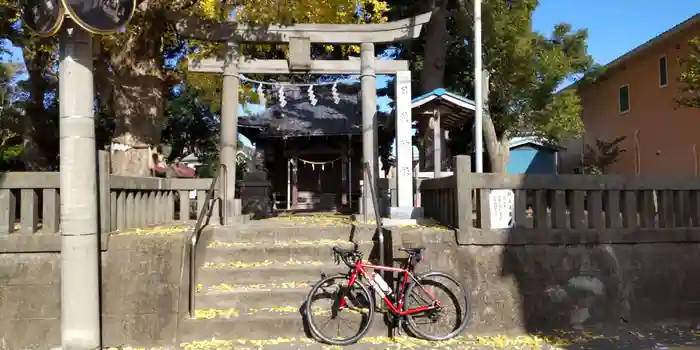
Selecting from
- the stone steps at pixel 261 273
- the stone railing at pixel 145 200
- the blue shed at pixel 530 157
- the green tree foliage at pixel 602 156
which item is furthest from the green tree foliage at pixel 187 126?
the stone steps at pixel 261 273

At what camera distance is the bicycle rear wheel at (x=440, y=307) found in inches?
239

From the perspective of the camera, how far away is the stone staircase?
6.04 m

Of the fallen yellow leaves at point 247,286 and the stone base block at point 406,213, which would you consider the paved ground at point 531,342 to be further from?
the stone base block at point 406,213

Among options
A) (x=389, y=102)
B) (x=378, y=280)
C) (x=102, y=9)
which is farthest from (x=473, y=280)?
(x=389, y=102)

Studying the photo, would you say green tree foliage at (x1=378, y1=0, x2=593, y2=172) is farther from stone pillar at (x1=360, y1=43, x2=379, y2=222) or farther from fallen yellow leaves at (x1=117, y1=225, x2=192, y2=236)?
fallen yellow leaves at (x1=117, y1=225, x2=192, y2=236)

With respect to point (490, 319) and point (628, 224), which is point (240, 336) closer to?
point (490, 319)

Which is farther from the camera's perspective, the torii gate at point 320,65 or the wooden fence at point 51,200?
the torii gate at point 320,65

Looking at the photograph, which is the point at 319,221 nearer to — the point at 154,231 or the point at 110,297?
the point at 154,231

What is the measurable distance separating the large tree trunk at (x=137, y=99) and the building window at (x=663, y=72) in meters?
17.8

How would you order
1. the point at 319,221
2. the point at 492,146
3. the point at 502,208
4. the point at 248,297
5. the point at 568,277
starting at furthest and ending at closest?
the point at 492,146
the point at 319,221
the point at 502,208
the point at 568,277
the point at 248,297

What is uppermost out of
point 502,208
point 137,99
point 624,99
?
point 624,99

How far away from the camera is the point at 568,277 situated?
6.62 meters

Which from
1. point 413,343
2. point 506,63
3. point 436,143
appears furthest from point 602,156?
point 413,343

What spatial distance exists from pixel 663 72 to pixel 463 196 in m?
16.6
